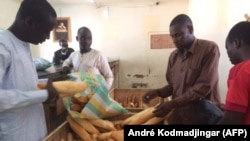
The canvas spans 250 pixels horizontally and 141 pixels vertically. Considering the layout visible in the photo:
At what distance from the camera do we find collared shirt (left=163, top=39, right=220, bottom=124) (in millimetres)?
1297

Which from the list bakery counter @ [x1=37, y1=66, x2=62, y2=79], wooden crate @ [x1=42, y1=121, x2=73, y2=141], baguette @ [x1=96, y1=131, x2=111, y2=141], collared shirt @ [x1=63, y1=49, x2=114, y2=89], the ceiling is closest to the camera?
wooden crate @ [x1=42, y1=121, x2=73, y2=141]

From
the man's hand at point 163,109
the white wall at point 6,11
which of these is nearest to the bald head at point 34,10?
the man's hand at point 163,109

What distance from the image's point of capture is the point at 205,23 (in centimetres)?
280

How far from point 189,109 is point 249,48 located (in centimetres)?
56

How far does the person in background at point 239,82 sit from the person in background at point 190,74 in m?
0.38

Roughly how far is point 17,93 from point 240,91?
2.63ft

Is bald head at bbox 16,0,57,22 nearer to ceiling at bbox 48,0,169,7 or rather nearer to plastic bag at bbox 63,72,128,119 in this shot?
plastic bag at bbox 63,72,128,119

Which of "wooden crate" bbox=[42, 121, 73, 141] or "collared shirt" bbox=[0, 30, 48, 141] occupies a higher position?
"collared shirt" bbox=[0, 30, 48, 141]

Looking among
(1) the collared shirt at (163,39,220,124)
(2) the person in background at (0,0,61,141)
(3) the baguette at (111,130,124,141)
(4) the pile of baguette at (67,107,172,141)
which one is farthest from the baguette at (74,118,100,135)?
(1) the collared shirt at (163,39,220,124)

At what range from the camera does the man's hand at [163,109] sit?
47.7 inches

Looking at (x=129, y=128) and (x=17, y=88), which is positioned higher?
(x=17, y=88)

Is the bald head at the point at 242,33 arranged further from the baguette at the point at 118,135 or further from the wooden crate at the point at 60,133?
the wooden crate at the point at 60,133

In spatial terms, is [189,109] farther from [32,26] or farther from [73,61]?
[73,61]

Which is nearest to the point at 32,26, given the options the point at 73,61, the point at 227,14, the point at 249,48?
the point at 249,48
